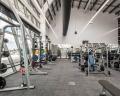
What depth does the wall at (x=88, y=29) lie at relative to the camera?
71.3 ft

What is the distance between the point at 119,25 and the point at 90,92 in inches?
A: 740

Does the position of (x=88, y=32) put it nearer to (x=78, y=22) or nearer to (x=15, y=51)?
(x=78, y=22)

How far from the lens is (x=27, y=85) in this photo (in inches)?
175

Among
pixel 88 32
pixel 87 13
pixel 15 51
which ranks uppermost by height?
pixel 87 13

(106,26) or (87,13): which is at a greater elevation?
(87,13)

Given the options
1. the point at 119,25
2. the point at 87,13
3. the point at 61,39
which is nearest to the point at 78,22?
the point at 87,13

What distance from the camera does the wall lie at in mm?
21734

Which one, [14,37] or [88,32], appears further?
[88,32]

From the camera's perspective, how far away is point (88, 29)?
22.0 metres

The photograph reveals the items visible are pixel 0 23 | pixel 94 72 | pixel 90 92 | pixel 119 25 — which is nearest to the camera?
pixel 90 92

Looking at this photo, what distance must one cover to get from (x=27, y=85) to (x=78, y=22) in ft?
59.8

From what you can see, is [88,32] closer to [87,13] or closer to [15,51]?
[87,13]

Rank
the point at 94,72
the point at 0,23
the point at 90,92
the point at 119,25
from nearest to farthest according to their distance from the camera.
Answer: the point at 90,92, the point at 0,23, the point at 94,72, the point at 119,25

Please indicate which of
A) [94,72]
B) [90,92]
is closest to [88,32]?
[94,72]
